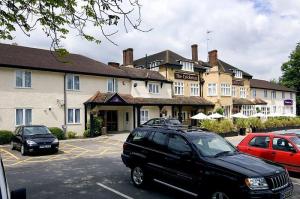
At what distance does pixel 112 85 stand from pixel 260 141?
21505mm

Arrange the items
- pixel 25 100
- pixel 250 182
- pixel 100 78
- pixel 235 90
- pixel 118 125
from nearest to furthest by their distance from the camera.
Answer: pixel 250 182 → pixel 25 100 → pixel 100 78 → pixel 118 125 → pixel 235 90

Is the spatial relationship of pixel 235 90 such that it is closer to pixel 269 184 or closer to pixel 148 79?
pixel 148 79

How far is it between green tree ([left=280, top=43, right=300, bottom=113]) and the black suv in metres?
67.0

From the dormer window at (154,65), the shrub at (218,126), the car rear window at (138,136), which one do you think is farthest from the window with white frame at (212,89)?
the car rear window at (138,136)

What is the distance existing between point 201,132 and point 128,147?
8.87 feet

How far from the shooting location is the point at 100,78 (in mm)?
31266

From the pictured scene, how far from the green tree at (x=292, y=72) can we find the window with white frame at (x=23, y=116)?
59.3 meters

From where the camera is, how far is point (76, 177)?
471 inches

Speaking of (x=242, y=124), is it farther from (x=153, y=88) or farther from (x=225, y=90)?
(x=225, y=90)

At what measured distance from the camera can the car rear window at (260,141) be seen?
1248 centimetres

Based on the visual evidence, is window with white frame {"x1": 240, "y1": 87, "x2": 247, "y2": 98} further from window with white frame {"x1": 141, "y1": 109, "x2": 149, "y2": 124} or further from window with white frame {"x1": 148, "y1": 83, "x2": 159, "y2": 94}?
window with white frame {"x1": 141, "y1": 109, "x2": 149, "y2": 124}

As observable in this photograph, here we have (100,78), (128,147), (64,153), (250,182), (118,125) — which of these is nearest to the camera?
(250,182)

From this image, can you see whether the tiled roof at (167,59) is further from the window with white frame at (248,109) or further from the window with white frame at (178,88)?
the window with white frame at (248,109)

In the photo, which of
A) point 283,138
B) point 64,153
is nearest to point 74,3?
point 283,138
